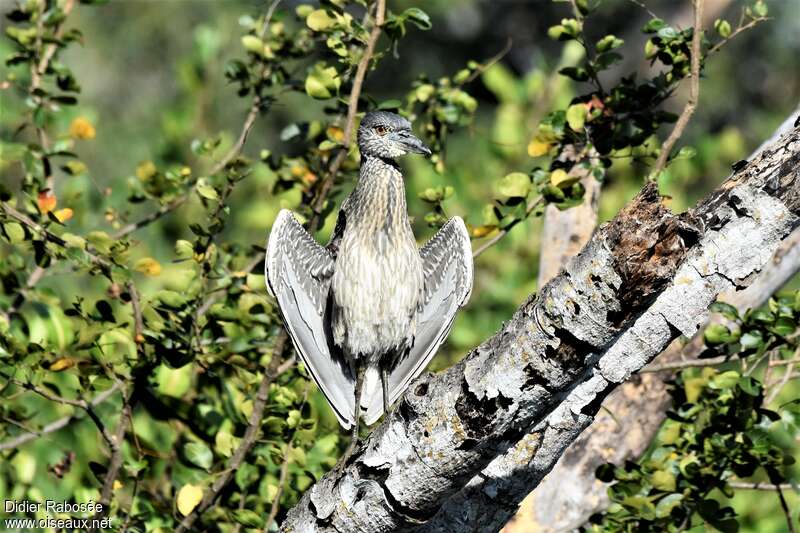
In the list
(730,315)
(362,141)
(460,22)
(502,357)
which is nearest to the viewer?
(502,357)

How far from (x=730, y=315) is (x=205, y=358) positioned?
184 centimetres

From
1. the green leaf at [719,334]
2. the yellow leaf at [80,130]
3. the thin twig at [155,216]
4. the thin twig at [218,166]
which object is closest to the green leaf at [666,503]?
the green leaf at [719,334]

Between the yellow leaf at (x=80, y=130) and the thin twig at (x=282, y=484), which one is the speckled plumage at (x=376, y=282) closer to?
the thin twig at (x=282, y=484)

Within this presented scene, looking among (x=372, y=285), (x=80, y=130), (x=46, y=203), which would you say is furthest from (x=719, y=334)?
(x=80, y=130)

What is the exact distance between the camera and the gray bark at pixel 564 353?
7.41 ft

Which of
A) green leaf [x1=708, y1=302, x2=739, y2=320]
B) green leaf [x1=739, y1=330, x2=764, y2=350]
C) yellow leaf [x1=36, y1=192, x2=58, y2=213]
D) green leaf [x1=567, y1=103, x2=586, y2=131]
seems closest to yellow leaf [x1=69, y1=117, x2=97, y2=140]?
yellow leaf [x1=36, y1=192, x2=58, y2=213]

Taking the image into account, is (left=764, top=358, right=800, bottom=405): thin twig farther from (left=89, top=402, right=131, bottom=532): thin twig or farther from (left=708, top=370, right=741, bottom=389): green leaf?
(left=89, top=402, right=131, bottom=532): thin twig

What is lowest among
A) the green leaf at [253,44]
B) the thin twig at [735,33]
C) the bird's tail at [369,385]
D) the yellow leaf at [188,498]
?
the yellow leaf at [188,498]

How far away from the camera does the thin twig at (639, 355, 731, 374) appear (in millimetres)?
3512

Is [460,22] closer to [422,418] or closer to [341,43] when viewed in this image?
[341,43]

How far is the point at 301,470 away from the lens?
3.66 metres

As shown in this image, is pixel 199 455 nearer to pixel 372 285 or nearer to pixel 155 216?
pixel 372 285

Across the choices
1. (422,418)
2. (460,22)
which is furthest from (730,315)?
(460,22)

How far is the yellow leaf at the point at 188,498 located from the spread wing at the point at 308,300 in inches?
24.4
